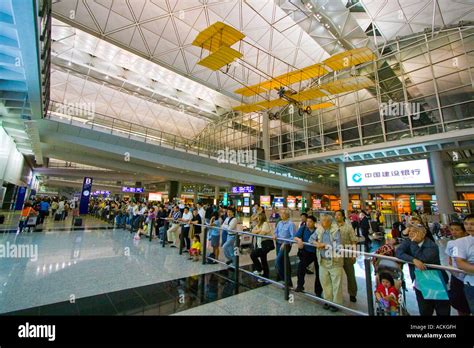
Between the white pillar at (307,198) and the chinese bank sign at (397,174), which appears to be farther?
the white pillar at (307,198)

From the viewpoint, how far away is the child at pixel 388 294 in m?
2.69

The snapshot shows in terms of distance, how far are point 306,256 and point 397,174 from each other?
14.3m

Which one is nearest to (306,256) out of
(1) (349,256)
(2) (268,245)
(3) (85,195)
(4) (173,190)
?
(1) (349,256)

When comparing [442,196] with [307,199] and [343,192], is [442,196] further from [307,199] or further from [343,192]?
[307,199]

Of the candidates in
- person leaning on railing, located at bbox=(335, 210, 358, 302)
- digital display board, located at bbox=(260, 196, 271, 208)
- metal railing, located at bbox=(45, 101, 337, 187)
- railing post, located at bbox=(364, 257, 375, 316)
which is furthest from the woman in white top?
digital display board, located at bbox=(260, 196, 271, 208)

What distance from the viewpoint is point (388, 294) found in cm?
274

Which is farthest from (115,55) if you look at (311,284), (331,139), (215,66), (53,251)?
(311,284)

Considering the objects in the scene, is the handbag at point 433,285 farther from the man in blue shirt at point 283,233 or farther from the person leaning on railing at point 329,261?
the man in blue shirt at point 283,233

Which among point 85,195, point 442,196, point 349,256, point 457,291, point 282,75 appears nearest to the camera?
point 457,291

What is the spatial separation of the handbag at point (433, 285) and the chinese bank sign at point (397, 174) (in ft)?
46.7

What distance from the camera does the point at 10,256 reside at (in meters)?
5.75

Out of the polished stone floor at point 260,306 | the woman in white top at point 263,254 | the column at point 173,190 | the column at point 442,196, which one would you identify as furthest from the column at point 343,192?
the column at point 173,190

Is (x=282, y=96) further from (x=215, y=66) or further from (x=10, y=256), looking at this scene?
(x=10, y=256)
